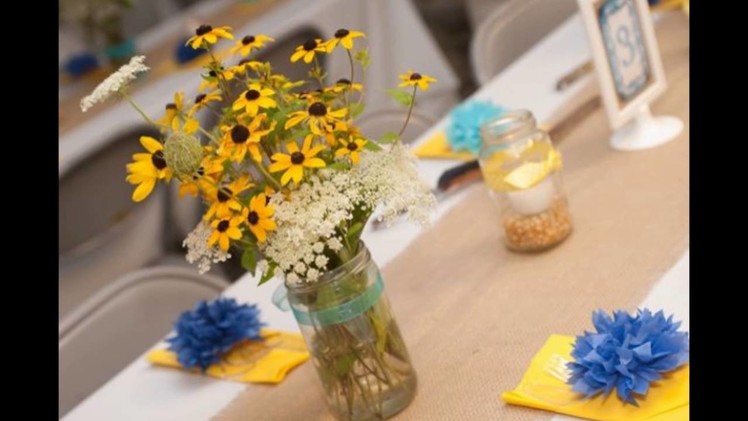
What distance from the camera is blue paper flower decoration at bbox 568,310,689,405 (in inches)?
41.6

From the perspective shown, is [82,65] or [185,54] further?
[82,65]

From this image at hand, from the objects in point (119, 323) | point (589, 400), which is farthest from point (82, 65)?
point (589, 400)

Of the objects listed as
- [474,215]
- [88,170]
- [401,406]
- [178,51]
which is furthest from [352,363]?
[178,51]

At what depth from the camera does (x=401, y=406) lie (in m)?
1.20

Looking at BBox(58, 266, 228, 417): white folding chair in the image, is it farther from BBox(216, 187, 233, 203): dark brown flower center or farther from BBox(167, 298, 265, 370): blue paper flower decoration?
BBox(216, 187, 233, 203): dark brown flower center

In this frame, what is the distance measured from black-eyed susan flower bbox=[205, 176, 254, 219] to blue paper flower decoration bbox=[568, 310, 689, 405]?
0.40m

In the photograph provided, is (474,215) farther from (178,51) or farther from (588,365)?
(178,51)

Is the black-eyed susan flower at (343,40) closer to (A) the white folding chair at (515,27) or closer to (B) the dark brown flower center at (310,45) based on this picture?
(B) the dark brown flower center at (310,45)

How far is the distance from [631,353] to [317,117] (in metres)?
0.41

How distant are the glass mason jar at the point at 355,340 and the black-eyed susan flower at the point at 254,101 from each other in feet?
0.66

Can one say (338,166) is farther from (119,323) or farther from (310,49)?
(119,323)

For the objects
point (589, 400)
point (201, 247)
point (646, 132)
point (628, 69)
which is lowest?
point (589, 400)

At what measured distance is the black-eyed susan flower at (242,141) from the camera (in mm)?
1051

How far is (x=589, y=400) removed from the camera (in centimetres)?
110
